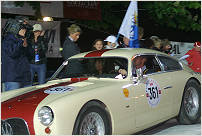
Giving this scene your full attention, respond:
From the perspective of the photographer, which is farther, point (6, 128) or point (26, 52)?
point (26, 52)

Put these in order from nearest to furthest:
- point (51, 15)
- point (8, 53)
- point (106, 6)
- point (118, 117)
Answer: point (118, 117) < point (8, 53) < point (51, 15) < point (106, 6)

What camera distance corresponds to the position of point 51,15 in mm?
11797

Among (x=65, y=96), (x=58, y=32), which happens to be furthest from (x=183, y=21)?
(x=65, y=96)

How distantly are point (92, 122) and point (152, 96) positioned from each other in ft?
4.64

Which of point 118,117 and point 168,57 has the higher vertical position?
point 168,57

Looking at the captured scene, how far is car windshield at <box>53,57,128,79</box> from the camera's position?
20.6ft

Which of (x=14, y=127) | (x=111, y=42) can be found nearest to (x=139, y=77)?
(x=14, y=127)

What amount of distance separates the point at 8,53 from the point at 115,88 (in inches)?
97.3

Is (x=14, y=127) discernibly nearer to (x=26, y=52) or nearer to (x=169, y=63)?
(x=26, y=52)

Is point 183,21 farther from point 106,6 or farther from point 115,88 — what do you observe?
point 115,88

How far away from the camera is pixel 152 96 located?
245 inches

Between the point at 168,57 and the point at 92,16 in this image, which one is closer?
the point at 168,57

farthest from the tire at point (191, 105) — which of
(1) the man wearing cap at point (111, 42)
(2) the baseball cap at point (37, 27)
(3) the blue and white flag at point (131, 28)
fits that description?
(2) the baseball cap at point (37, 27)

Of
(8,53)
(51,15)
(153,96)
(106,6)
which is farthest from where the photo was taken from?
(106,6)
